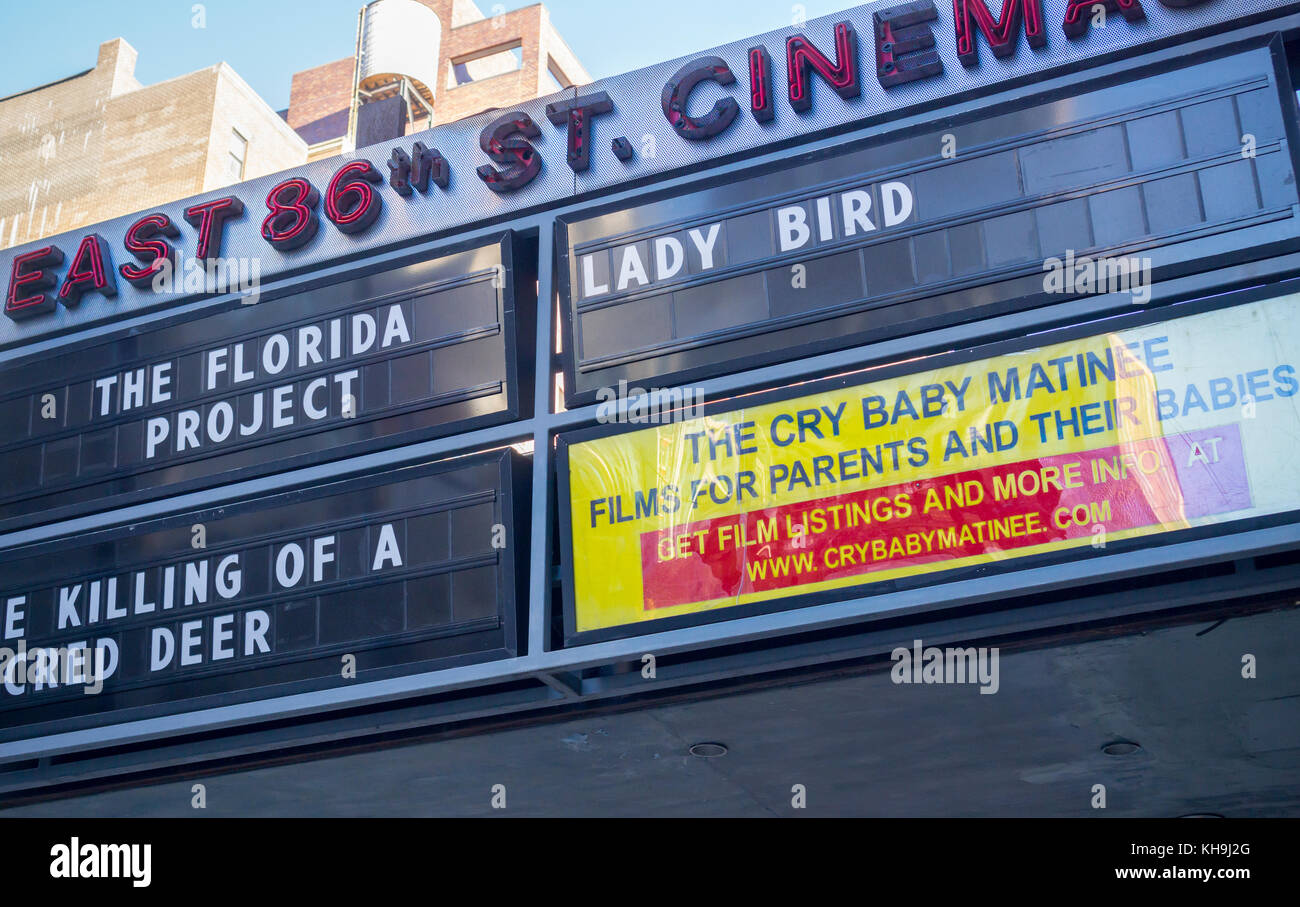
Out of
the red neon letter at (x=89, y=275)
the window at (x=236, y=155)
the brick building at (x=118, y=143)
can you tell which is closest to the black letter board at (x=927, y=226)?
the red neon letter at (x=89, y=275)

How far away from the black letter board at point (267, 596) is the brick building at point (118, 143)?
77.7ft

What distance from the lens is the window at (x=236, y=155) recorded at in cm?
3266

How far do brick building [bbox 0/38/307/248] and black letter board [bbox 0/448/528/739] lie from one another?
2369cm

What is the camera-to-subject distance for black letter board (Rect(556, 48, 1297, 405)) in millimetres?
7426

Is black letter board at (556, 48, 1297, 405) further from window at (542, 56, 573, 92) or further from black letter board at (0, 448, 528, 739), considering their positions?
window at (542, 56, 573, 92)

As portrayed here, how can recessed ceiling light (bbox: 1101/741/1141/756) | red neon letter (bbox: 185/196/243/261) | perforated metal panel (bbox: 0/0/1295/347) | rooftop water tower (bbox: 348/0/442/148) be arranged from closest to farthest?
1. perforated metal panel (bbox: 0/0/1295/347)
2. recessed ceiling light (bbox: 1101/741/1141/756)
3. red neon letter (bbox: 185/196/243/261)
4. rooftop water tower (bbox: 348/0/442/148)

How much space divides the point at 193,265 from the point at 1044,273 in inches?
243

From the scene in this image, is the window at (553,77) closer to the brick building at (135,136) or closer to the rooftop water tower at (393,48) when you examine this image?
the brick building at (135,136)

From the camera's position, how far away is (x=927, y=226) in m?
8.02

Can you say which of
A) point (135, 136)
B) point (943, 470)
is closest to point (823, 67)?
point (943, 470)

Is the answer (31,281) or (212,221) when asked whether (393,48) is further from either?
(212,221)

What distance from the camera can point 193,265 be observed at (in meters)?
10.4

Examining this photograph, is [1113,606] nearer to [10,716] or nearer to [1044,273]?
[1044,273]

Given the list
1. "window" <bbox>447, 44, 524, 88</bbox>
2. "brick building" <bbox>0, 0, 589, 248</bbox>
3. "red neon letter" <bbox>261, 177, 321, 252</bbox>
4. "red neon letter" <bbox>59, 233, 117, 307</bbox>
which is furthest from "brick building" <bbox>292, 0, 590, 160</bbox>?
"red neon letter" <bbox>261, 177, 321, 252</bbox>
